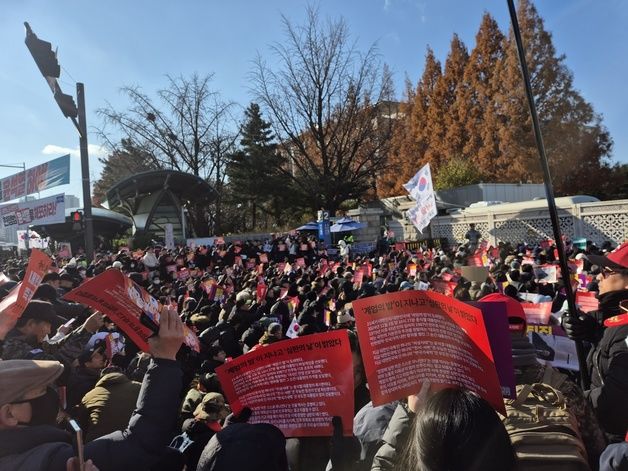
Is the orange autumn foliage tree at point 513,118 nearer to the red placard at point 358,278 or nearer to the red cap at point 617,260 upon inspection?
the red placard at point 358,278

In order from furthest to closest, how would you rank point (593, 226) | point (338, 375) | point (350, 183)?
1. point (350, 183)
2. point (593, 226)
3. point (338, 375)

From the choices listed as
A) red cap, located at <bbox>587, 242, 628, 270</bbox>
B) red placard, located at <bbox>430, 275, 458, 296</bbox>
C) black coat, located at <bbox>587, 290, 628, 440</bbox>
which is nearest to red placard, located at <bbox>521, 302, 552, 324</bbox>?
red cap, located at <bbox>587, 242, 628, 270</bbox>

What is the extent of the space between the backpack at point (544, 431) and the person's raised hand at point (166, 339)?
4.63ft

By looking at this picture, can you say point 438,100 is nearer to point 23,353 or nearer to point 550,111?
point 550,111

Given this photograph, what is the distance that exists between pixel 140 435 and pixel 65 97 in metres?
9.64

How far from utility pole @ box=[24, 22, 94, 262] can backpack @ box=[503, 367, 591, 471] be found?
9.70 m

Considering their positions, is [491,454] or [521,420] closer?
[491,454]

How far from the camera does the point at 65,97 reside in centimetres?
956

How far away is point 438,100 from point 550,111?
10.5 m

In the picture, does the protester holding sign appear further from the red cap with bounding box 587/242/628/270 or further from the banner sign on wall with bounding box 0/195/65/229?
the banner sign on wall with bounding box 0/195/65/229

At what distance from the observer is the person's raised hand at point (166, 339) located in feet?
6.37

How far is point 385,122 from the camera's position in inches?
1548

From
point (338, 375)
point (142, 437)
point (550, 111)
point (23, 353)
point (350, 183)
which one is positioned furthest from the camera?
point (350, 183)

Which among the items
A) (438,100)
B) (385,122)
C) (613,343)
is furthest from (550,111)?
(613,343)
